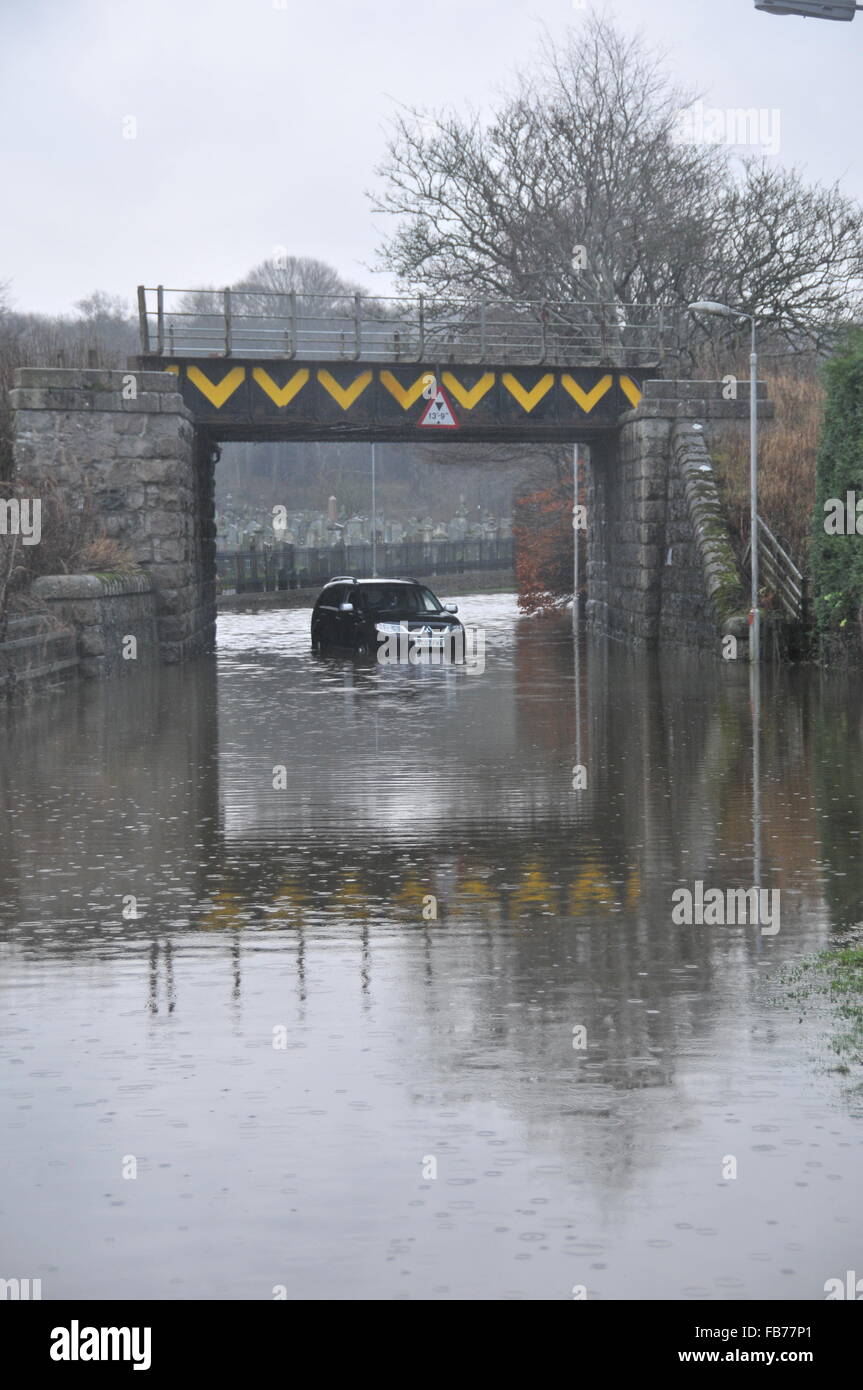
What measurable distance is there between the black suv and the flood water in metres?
17.9

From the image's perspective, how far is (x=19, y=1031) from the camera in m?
7.60

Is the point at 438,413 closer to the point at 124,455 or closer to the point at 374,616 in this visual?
the point at 374,616

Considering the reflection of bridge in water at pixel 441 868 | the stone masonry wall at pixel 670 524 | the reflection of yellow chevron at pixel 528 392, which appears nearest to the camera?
the reflection of bridge in water at pixel 441 868

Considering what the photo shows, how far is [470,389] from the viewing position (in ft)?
121

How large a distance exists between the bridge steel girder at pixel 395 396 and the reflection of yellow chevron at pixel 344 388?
19mm

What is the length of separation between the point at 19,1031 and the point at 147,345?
28204 millimetres

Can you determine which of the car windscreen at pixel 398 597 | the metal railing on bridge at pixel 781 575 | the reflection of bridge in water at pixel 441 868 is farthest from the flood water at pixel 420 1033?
the car windscreen at pixel 398 597

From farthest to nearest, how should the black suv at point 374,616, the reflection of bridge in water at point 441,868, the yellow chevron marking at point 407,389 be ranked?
1. the yellow chevron marking at point 407,389
2. the black suv at point 374,616
3. the reflection of bridge in water at point 441,868

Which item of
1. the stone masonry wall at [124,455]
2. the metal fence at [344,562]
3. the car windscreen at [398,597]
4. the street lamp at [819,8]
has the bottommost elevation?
the metal fence at [344,562]

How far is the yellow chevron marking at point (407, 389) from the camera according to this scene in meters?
36.3

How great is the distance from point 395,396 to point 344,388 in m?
1.01

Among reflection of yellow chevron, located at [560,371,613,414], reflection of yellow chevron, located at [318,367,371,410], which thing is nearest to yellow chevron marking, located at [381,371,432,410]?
reflection of yellow chevron, located at [318,367,371,410]

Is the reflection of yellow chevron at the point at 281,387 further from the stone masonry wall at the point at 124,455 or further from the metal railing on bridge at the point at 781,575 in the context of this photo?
the metal railing on bridge at the point at 781,575

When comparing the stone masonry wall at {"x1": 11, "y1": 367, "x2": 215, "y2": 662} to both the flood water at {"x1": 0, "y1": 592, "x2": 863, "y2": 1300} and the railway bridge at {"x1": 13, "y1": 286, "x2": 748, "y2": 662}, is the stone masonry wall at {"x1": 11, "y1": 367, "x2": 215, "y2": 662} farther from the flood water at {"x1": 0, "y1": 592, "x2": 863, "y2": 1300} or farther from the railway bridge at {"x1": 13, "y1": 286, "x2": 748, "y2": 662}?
the flood water at {"x1": 0, "y1": 592, "x2": 863, "y2": 1300}
